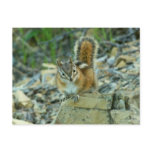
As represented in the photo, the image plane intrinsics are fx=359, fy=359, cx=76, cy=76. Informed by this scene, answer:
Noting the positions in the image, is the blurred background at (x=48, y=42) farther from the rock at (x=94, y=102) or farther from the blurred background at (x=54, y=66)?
the rock at (x=94, y=102)

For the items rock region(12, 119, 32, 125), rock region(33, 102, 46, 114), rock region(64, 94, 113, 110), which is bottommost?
rock region(12, 119, 32, 125)

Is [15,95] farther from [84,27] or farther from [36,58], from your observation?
[84,27]

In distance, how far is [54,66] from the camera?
4.25m

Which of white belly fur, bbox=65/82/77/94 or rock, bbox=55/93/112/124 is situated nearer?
white belly fur, bbox=65/82/77/94

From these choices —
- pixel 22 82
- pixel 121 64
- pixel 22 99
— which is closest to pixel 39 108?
pixel 22 99

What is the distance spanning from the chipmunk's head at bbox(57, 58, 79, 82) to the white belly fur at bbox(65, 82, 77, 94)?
74 millimetres

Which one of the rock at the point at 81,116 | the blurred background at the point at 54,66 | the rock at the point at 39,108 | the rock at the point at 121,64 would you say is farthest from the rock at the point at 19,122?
the rock at the point at 121,64

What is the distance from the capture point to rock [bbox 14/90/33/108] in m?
4.28

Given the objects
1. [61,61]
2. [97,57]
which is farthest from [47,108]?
[97,57]

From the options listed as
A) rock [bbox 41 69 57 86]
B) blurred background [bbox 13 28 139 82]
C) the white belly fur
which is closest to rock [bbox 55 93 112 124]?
the white belly fur

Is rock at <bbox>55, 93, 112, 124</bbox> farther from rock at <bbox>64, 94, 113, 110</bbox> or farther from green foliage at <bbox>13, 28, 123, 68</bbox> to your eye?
green foliage at <bbox>13, 28, 123, 68</bbox>

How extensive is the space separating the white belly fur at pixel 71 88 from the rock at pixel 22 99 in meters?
0.49

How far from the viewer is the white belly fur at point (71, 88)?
4.11 meters
